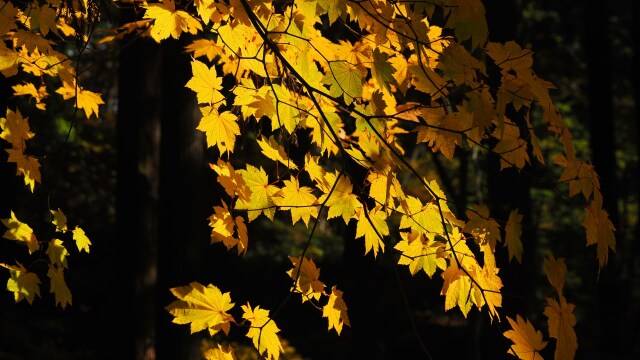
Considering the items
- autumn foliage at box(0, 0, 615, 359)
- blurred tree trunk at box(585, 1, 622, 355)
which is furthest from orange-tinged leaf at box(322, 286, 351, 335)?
blurred tree trunk at box(585, 1, 622, 355)

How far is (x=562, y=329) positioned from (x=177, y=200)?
358cm

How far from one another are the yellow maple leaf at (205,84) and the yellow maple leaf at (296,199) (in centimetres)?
31

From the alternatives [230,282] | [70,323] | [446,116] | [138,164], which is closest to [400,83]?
[446,116]

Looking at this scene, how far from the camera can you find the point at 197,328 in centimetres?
166

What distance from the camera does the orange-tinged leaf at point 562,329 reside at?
5.05 ft

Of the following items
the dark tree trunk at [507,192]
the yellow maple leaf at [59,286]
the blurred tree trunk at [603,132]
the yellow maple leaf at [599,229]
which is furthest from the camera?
the blurred tree trunk at [603,132]

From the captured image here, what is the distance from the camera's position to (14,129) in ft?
7.21

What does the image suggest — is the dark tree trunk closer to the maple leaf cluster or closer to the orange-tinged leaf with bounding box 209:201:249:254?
the orange-tinged leaf with bounding box 209:201:249:254

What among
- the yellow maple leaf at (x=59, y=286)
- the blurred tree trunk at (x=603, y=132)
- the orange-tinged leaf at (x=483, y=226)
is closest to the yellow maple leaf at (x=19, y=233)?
the yellow maple leaf at (x=59, y=286)

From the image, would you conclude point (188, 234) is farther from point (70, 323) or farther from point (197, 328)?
point (70, 323)

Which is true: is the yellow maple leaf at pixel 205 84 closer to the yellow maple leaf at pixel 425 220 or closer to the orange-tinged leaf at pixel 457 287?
the yellow maple leaf at pixel 425 220

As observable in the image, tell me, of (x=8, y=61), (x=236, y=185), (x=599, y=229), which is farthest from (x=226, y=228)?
(x=599, y=229)

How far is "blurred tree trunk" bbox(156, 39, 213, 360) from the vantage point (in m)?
4.73

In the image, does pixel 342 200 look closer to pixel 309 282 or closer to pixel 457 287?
pixel 309 282
